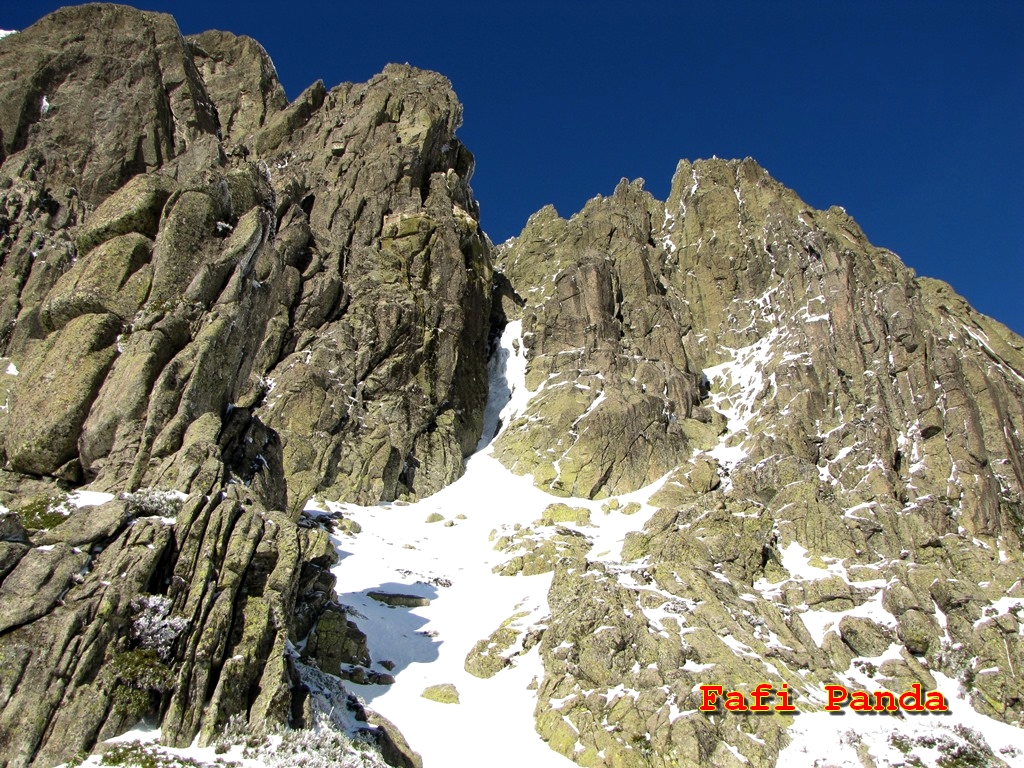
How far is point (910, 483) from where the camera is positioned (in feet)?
188

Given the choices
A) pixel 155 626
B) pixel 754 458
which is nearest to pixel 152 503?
pixel 155 626

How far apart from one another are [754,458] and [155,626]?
2116 inches

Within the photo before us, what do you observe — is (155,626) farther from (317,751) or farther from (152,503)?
(317,751)

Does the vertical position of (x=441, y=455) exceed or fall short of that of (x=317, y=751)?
it exceeds it

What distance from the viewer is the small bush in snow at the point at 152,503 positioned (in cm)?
1884

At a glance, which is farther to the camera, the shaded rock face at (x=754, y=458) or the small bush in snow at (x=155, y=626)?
the shaded rock face at (x=754, y=458)

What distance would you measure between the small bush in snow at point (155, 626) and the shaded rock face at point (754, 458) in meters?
16.7

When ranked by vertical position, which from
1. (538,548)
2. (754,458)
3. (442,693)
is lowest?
(442,693)

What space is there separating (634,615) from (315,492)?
111 feet

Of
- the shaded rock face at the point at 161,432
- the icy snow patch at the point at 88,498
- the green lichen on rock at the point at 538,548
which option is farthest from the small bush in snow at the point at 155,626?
the green lichen on rock at the point at 538,548

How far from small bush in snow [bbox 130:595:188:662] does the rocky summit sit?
0.25 ft

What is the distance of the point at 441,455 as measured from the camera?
220 feet

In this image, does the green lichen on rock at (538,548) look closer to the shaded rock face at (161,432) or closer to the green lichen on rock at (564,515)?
the green lichen on rock at (564,515)

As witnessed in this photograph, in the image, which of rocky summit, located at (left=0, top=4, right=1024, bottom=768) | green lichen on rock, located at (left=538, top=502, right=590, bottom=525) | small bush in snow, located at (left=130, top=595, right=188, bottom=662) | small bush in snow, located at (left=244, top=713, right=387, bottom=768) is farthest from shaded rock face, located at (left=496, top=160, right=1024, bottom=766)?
small bush in snow, located at (left=130, top=595, right=188, bottom=662)
